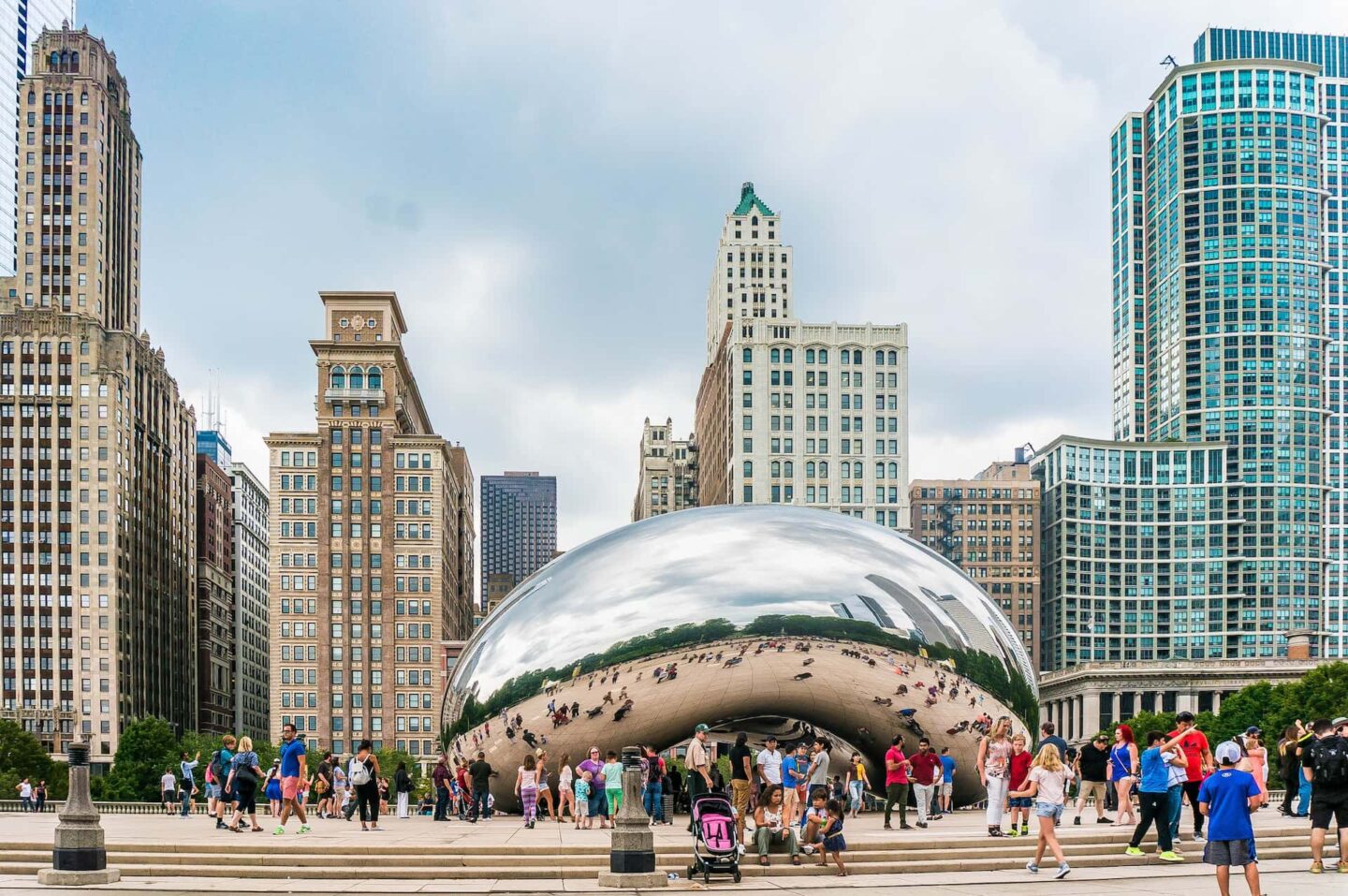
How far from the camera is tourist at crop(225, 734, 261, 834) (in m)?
22.8

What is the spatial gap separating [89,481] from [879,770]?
4375 inches

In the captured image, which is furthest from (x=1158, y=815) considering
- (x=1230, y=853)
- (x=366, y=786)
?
(x=366, y=786)

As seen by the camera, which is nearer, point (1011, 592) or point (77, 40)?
point (77, 40)

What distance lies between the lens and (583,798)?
2327 cm

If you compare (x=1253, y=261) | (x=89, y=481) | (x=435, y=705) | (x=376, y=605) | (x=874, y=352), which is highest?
(x=1253, y=261)

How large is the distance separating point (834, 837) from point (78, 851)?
9400 millimetres

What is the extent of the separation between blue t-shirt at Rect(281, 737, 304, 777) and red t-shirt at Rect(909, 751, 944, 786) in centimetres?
967

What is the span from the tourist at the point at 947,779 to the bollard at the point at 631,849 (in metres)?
8.92

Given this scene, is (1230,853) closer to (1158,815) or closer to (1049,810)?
(1049,810)

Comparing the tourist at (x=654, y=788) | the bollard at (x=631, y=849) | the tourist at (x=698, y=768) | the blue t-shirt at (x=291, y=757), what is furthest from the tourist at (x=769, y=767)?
the blue t-shirt at (x=291, y=757)

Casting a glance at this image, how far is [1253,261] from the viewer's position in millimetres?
188500

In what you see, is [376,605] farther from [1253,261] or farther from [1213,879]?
[1253,261]

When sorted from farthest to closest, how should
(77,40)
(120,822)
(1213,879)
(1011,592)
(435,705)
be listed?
(1011,592), (77,40), (435,705), (120,822), (1213,879)

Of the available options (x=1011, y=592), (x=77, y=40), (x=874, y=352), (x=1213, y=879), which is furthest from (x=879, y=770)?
(x=1011, y=592)
